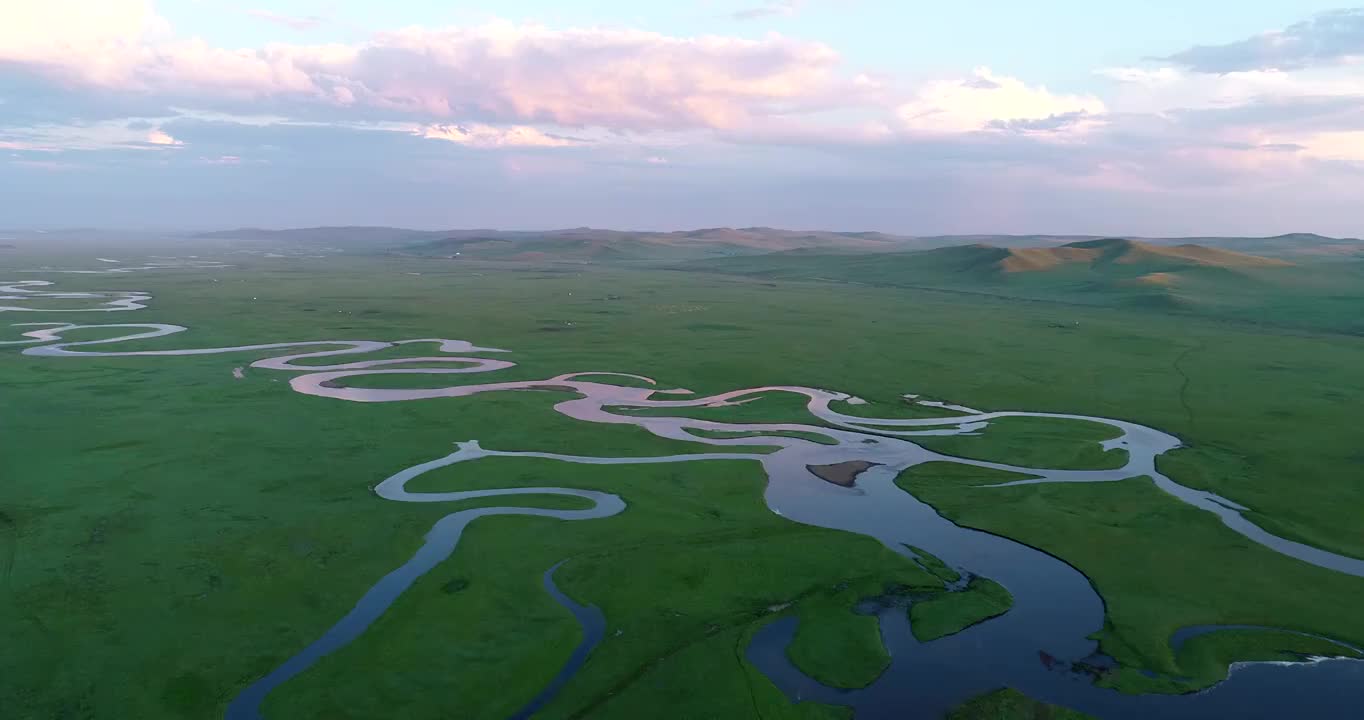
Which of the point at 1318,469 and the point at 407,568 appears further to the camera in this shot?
the point at 1318,469

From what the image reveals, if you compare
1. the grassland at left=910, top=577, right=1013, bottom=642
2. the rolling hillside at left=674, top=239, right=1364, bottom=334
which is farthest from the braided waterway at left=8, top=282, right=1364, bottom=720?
the rolling hillside at left=674, top=239, right=1364, bottom=334

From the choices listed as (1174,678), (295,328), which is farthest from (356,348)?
(1174,678)

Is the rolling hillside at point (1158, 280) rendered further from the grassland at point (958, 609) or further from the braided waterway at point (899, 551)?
the grassland at point (958, 609)

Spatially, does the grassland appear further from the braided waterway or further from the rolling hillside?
the rolling hillside

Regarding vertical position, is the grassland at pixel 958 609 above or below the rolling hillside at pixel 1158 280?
below

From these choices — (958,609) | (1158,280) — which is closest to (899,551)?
(958,609)

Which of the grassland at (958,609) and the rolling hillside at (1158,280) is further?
the rolling hillside at (1158,280)

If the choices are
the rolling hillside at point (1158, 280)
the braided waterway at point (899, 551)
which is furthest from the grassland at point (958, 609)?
the rolling hillside at point (1158, 280)

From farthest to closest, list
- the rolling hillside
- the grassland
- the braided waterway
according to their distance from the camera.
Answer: the rolling hillside
the grassland
the braided waterway

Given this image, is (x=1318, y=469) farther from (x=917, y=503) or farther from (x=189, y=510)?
(x=189, y=510)
